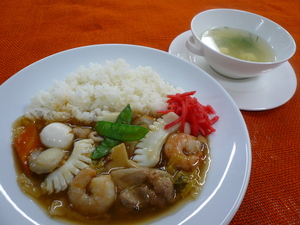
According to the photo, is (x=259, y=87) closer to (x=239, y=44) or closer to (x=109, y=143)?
(x=239, y=44)

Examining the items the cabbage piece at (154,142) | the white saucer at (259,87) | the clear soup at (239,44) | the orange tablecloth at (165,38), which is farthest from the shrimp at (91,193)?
the clear soup at (239,44)

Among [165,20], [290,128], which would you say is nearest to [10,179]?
[290,128]

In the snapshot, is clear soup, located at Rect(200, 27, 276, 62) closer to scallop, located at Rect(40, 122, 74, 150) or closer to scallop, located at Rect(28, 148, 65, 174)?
scallop, located at Rect(40, 122, 74, 150)

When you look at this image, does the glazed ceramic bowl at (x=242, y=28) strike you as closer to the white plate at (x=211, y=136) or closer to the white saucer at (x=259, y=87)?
the white saucer at (x=259, y=87)

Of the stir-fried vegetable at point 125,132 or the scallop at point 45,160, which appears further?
the stir-fried vegetable at point 125,132

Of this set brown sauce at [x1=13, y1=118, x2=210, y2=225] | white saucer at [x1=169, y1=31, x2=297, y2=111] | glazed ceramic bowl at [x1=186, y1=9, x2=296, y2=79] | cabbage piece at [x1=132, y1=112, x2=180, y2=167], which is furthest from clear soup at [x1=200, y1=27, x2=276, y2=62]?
brown sauce at [x1=13, y1=118, x2=210, y2=225]

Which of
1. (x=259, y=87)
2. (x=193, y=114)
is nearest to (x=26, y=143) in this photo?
(x=193, y=114)

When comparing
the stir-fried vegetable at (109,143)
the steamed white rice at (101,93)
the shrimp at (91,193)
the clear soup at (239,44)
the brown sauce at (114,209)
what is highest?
the clear soup at (239,44)
